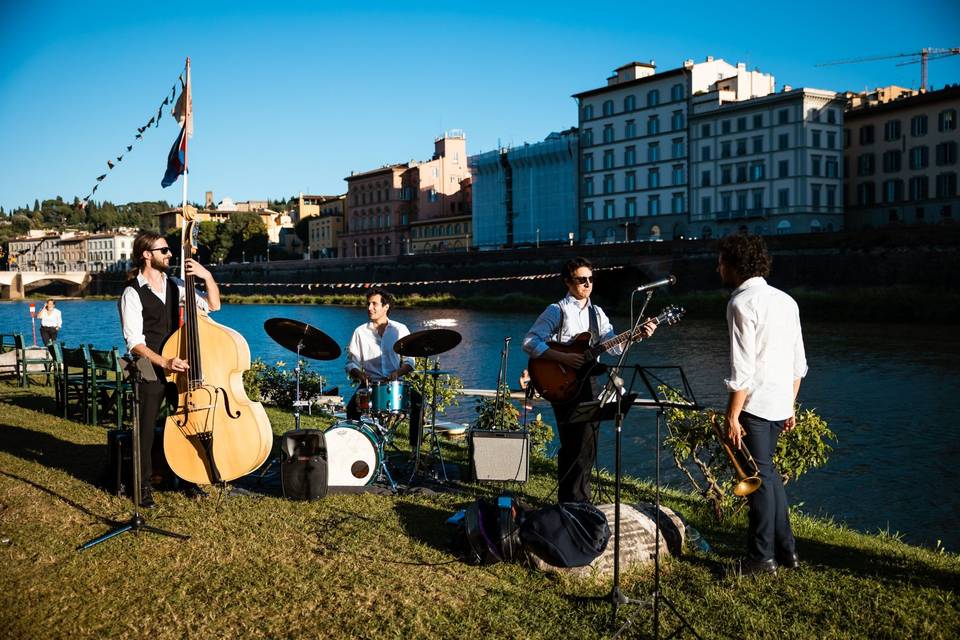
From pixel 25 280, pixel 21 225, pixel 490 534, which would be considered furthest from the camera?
pixel 21 225

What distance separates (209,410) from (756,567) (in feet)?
13.3

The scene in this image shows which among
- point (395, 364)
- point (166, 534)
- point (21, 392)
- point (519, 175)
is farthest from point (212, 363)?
point (519, 175)

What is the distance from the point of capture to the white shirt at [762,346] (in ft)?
15.3

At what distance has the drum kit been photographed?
664cm

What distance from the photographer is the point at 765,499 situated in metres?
4.79

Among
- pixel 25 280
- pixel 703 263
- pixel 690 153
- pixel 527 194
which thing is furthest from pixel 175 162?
pixel 25 280

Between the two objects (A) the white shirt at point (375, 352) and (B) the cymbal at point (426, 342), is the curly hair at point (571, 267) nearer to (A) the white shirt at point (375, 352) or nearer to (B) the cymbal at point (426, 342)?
(B) the cymbal at point (426, 342)

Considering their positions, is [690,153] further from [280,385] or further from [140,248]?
[140,248]

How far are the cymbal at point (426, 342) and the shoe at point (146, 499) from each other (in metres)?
2.32

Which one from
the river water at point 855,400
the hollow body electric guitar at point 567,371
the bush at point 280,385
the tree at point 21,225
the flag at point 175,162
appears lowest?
the river water at point 855,400

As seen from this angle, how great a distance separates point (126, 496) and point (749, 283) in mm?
5025

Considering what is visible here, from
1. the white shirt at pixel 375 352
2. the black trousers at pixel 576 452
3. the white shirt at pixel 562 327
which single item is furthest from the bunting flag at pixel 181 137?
the black trousers at pixel 576 452

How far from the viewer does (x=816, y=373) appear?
23719mm

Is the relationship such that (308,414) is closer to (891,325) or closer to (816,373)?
(816,373)
